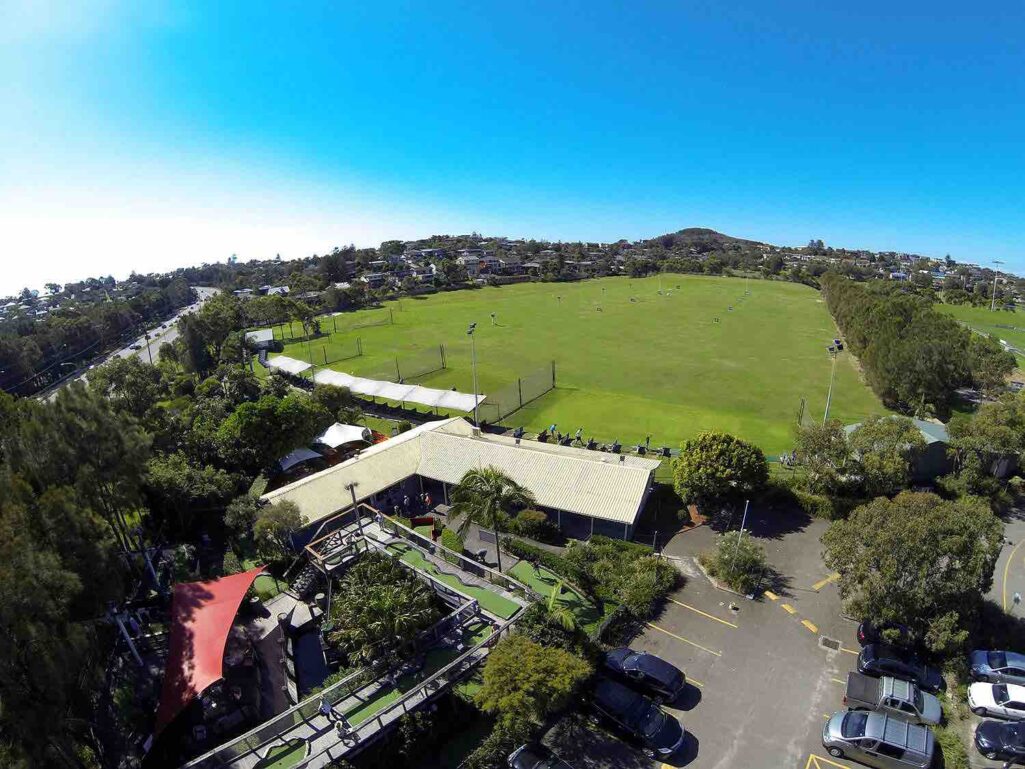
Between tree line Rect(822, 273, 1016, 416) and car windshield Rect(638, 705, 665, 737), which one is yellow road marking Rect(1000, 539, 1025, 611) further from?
tree line Rect(822, 273, 1016, 416)

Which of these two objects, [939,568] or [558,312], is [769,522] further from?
[558,312]

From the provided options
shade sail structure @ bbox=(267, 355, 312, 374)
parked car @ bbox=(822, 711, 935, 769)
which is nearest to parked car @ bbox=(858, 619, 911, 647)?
parked car @ bbox=(822, 711, 935, 769)

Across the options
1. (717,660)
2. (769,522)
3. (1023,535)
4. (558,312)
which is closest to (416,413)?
(769,522)

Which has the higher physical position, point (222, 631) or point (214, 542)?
point (222, 631)

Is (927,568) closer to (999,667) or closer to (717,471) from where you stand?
(999,667)

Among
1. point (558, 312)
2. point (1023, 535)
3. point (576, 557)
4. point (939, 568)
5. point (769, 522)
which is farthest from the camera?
point (558, 312)

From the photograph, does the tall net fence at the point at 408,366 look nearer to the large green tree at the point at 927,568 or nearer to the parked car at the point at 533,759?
the parked car at the point at 533,759

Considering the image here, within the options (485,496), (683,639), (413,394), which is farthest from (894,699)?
(413,394)
